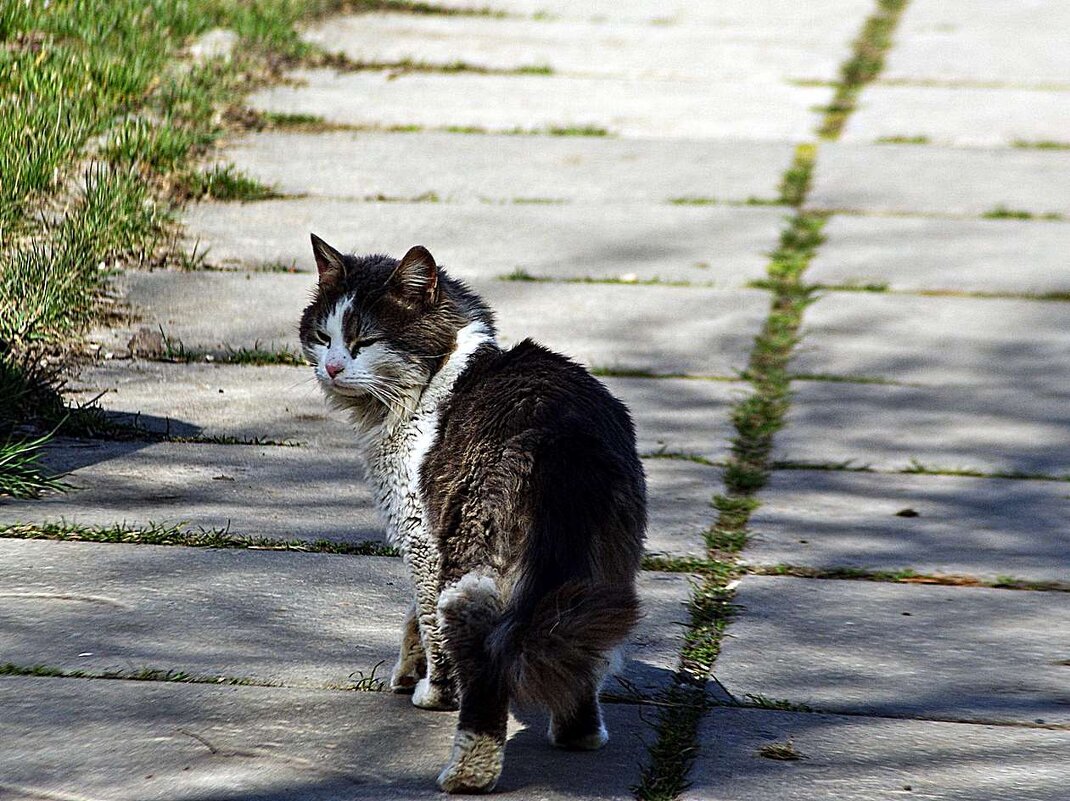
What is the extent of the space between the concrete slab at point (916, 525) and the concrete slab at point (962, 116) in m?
4.01

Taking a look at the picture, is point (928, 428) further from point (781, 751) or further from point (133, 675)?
point (133, 675)

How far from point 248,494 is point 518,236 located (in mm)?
2681

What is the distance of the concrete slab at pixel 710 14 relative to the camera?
1087cm

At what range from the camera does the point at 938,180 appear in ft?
25.8

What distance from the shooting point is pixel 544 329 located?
600cm

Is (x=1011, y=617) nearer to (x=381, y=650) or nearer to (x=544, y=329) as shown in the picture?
(x=381, y=650)

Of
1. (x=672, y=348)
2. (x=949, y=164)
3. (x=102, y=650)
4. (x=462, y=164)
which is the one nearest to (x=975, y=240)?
(x=949, y=164)

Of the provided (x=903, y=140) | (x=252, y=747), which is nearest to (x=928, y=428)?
(x=252, y=747)

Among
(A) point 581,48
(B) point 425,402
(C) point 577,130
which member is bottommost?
(B) point 425,402

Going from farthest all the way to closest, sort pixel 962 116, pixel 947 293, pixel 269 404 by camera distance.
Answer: pixel 962 116 < pixel 947 293 < pixel 269 404

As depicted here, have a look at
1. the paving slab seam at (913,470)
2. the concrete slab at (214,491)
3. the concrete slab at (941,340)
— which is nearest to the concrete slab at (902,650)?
the paving slab seam at (913,470)

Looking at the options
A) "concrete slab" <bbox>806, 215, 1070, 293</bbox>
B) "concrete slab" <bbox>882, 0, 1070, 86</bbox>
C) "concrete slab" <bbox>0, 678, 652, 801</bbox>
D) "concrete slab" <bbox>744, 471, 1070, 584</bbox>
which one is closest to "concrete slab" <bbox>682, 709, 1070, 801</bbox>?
"concrete slab" <bbox>0, 678, 652, 801</bbox>

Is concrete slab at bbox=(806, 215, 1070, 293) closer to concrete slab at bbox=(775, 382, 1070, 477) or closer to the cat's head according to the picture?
concrete slab at bbox=(775, 382, 1070, 477)

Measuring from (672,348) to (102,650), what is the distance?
2.96 metres
